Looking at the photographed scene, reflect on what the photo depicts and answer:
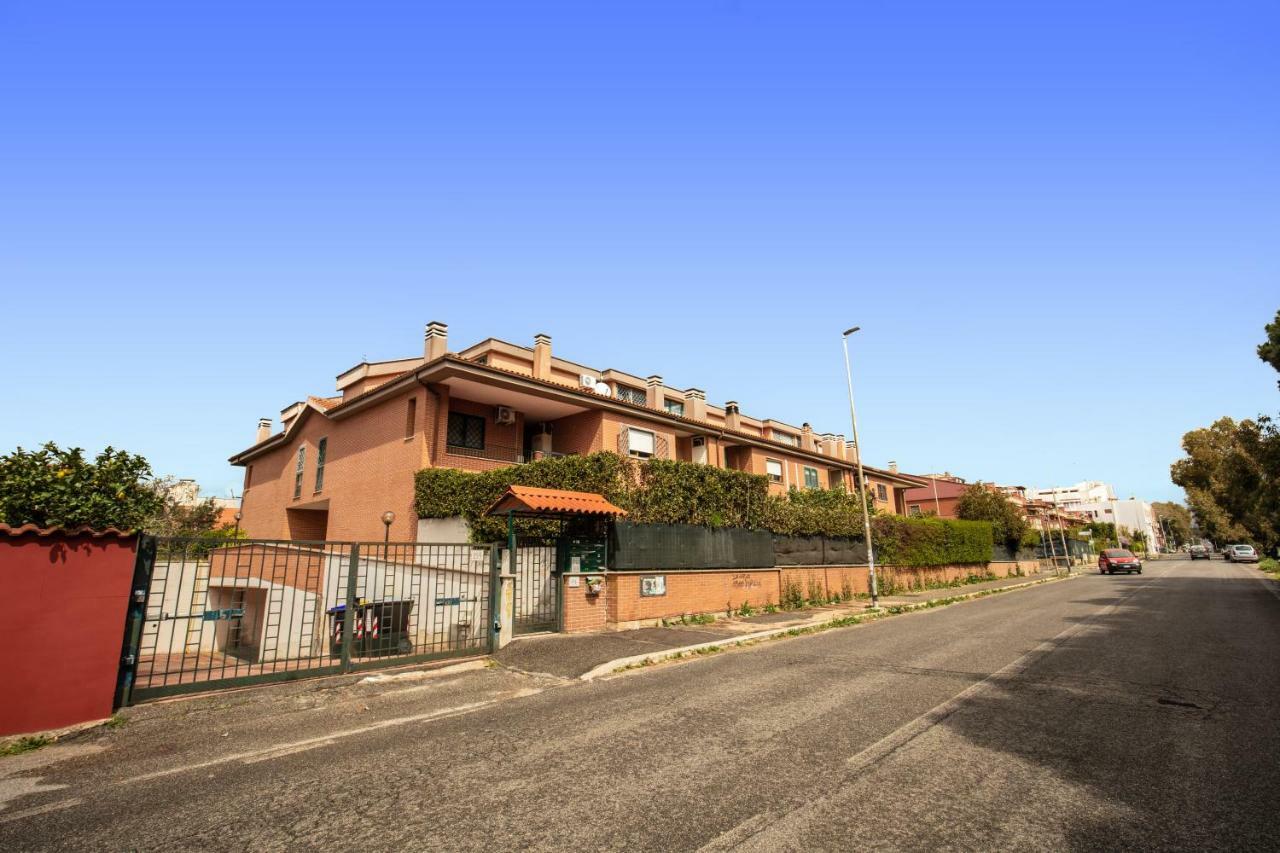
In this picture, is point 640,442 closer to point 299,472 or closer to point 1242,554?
point 299,472

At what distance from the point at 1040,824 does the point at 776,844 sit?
180cm

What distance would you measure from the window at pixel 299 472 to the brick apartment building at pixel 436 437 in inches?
1.9

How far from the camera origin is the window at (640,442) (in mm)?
23766

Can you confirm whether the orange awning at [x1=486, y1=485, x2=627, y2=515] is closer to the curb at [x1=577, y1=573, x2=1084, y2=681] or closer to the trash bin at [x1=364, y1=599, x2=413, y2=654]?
the trash bin at [x1=364, y1=599, x2=413, y2=654]

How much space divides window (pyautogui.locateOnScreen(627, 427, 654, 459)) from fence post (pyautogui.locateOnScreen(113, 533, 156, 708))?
17299mm

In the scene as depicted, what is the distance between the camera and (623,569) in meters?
14.1

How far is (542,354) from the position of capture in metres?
30.0

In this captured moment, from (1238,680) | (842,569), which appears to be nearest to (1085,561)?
(842,569)

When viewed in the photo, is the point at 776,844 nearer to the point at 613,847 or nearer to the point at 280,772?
the point at 613,847

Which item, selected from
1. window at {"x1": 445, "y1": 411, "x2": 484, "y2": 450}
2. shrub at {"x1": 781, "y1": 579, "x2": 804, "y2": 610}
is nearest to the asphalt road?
shrub at {"x1": 781, "y1": 579, "x2": 804, "y2": 610}

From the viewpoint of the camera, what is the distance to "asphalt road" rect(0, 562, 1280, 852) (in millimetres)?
3785

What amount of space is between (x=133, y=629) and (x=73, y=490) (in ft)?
6.07

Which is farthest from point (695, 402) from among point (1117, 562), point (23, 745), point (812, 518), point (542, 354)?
point (1117, 562)

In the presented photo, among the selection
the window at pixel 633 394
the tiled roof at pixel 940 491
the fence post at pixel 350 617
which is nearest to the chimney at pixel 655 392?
the window at pixel 633 394
